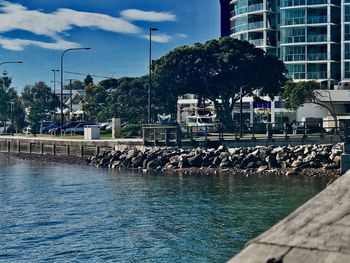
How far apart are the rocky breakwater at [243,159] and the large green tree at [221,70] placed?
2448cm

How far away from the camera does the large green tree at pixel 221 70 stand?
68.2m

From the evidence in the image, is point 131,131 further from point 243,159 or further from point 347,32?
point 347,32

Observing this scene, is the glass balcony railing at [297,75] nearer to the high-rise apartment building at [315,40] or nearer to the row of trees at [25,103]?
the high-rise apartment building at [315,40]

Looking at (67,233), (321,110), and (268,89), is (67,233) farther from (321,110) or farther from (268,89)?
(321,110)

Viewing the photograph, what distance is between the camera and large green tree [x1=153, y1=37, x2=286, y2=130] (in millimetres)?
68250

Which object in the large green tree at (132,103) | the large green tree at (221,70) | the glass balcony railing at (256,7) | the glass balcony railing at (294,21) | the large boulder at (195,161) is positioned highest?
the glass balcony railing at (256,7)

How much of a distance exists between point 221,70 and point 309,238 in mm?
66829

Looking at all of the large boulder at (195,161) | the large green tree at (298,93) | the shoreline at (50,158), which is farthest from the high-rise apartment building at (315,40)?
the large boulder at (195,161)

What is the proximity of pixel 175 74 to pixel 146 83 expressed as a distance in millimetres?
10750

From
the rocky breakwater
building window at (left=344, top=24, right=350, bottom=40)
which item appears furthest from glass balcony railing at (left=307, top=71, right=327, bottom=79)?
the rocky breakwater

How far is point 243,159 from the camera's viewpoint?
4147cm

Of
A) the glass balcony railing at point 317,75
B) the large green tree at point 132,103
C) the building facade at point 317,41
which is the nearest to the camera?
the large green tree at point 132,103

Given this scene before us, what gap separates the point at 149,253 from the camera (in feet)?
54.5

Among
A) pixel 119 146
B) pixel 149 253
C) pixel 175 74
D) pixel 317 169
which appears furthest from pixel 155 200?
pixel 175 74
